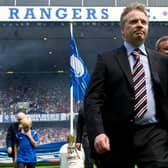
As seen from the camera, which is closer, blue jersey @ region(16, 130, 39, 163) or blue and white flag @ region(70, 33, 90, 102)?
blue jersey @ region(16, 130, 39, 163)

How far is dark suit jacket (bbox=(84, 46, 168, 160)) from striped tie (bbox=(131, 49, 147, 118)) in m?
0.03

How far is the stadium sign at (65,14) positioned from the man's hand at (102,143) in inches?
1229

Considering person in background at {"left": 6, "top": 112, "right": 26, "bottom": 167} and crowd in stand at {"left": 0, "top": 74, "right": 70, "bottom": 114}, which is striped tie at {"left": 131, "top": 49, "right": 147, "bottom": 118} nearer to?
person in background at {"left": 6, "top": 112, "right": 26, "bottom": 167}

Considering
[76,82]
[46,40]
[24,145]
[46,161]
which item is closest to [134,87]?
[24,145]

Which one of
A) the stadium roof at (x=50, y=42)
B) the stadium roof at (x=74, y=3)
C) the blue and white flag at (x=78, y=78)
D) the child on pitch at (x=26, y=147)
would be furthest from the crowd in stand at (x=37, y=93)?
the child on pitch at (x=26, y=147)

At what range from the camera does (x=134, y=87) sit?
11.7 feet

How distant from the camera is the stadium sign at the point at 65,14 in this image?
113 ft

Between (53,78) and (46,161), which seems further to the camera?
(53,78)

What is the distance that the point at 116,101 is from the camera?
3.57 metres

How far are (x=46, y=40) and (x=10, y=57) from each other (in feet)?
8.74

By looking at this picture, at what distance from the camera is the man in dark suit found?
350cm

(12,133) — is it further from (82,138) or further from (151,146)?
(151,146)

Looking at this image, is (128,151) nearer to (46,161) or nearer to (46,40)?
(46,161)

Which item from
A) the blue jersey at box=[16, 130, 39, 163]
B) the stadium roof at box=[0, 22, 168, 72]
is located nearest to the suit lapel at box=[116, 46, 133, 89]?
the blue jersey at box=[16, 130, 39, 163]
